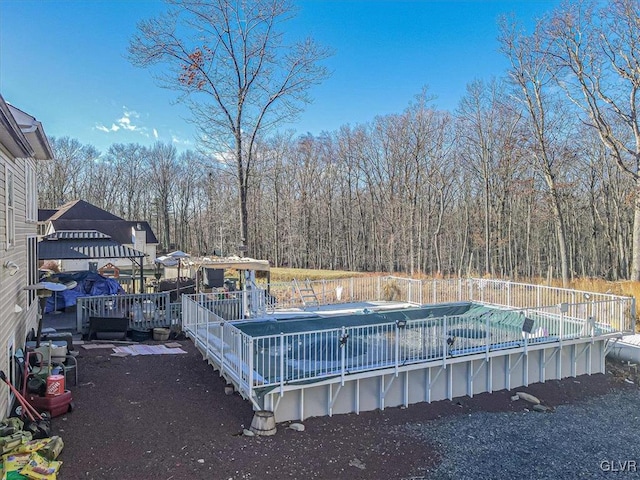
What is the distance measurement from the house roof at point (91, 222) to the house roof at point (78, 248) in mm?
15296

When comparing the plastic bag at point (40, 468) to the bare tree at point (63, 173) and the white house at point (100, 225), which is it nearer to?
the white house at point (100, 225)

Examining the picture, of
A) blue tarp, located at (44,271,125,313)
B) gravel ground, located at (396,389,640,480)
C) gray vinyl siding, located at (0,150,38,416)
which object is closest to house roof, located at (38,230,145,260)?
blue tarp, located at (44,271,125,313)

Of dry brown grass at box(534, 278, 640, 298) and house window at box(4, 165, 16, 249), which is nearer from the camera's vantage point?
house window at box(4, 165, 16, 249)

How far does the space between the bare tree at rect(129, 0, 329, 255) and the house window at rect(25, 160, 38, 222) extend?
25.2 feet

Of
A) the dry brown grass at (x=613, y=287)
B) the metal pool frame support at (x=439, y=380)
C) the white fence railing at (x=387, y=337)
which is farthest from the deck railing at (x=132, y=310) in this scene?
the dry brown grass at (x=613, y=287)

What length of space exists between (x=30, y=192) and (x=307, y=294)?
7878 millimetres

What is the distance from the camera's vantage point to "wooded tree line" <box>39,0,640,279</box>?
18.2 metres

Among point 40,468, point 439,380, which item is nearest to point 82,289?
point 40,468

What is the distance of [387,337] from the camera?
7.50m

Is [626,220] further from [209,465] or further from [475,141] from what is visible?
[209,465]

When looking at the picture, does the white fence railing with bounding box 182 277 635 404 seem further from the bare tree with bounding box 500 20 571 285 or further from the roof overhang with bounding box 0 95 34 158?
the bare tree with bounding box 500 20 571 285

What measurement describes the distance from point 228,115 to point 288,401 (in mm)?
13437

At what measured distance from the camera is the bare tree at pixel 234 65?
1595 cm

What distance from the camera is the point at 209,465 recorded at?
198 inches
